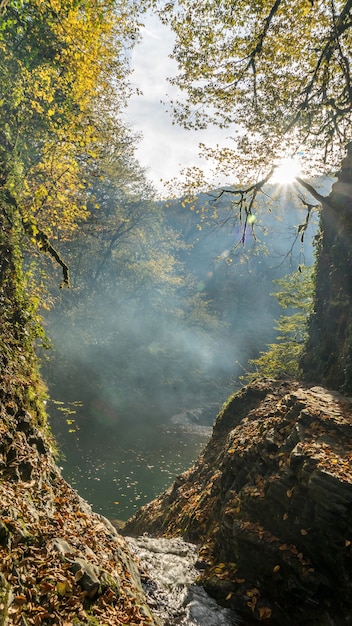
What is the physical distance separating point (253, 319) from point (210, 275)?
12268 millimetres

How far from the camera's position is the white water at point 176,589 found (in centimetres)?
574

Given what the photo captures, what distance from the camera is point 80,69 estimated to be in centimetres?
1059

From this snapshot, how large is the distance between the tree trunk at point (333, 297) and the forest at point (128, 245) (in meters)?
0.08

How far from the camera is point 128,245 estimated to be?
42.9 m

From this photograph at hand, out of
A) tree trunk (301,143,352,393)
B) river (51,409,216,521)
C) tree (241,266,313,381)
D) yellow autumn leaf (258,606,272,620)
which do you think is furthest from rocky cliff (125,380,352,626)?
tree (241,266,313,381)

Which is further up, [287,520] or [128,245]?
[128,245]

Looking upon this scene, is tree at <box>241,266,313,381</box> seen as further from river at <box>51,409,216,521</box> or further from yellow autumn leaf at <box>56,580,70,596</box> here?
yellow autumn leaf at <box>56,580,70,596</box>

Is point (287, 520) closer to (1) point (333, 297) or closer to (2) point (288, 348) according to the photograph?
(1) point (333, 297)

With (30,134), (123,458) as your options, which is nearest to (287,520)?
(30,134)

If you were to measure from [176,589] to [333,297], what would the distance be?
33.0 feet

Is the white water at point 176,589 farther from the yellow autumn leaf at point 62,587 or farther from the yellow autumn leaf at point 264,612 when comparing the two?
the yellow autumn leaf at point 62,587

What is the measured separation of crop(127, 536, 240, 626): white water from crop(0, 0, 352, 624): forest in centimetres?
347

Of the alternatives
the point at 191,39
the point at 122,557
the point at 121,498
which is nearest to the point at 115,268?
the point at 121,498

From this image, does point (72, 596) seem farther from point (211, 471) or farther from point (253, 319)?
point (253, 319)
